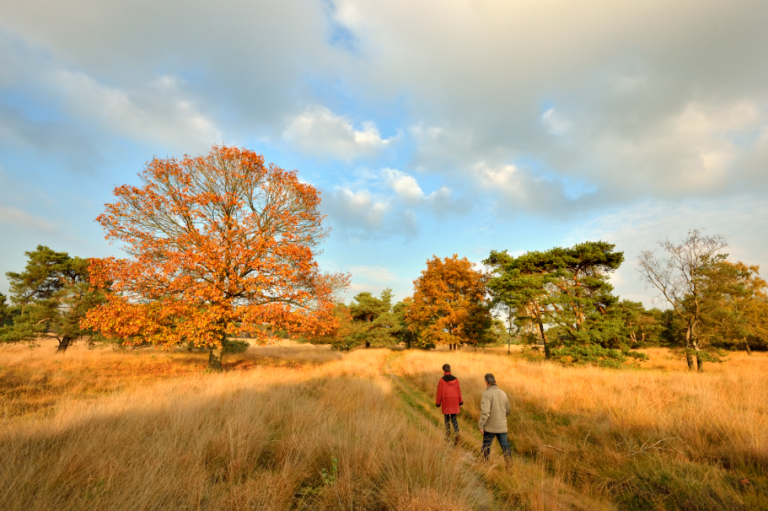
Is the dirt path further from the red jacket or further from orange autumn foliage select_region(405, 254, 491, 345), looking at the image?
orange autumn foliage select_region(405, 254, 491, 345)

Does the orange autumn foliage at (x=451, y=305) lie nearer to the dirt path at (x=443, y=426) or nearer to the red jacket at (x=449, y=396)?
the dirt path at (x=443, y=426)

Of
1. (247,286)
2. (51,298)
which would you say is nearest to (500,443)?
(247,286)

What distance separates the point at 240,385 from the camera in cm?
975

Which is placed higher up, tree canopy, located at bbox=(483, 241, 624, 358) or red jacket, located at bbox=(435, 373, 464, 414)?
tree canopy, located at bbox=(483, 241, 624, 358)

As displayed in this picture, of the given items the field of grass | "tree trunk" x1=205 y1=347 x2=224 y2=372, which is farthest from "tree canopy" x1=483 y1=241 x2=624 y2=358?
"tree trunk" x1=205 y1=347 x2=224 y2=372

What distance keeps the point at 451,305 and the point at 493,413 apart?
1036 inches

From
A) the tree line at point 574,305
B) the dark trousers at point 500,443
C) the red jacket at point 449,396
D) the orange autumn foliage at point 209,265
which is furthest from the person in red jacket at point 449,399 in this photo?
the tree line at point 574,305

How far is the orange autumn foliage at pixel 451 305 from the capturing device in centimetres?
3011

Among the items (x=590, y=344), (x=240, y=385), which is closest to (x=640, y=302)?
(x=590, y=344)

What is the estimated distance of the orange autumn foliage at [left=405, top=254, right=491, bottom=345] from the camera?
3011 cm

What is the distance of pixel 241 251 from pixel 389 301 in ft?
105

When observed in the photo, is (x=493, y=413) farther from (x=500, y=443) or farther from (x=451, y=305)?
(x=451, y=305)

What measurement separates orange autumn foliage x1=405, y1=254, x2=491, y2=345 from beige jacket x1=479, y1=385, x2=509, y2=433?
24.6m

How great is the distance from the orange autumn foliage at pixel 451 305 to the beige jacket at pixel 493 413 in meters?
24.6
